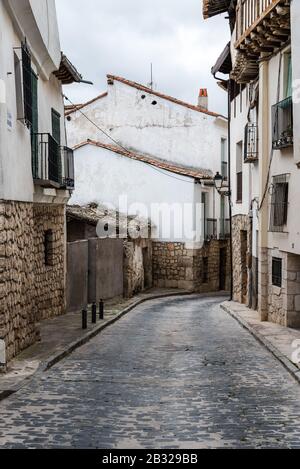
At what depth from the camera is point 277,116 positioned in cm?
1554

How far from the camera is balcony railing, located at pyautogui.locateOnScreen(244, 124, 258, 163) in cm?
1914

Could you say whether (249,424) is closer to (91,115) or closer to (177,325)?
(177,325)

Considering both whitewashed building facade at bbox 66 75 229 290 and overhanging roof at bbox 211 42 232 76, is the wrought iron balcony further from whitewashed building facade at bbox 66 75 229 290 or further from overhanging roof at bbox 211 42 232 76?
overhanging roof at bbox 211 42 232 76

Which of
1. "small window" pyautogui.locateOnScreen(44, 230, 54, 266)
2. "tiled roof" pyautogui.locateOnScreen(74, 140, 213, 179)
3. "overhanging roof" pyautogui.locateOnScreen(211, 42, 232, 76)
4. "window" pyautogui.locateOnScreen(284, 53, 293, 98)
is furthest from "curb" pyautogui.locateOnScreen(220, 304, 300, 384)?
"tiled roof" pyautogui.locateOnScreen(74, 140, 213, 179)

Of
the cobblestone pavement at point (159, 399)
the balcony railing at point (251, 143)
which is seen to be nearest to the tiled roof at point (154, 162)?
the balcony railing at point (251, 143)

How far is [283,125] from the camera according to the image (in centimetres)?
1548

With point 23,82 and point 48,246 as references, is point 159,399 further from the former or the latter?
point 48,246

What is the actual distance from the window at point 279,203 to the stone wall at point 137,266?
951 centimetres

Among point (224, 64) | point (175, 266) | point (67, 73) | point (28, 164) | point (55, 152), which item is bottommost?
point (175, 266)

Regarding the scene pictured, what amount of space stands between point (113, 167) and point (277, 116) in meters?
16.4

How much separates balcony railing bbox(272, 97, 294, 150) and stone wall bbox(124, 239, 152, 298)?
34.3 feet

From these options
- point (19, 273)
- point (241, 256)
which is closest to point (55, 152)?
point (19, 273)

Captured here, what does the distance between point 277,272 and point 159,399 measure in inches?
322
